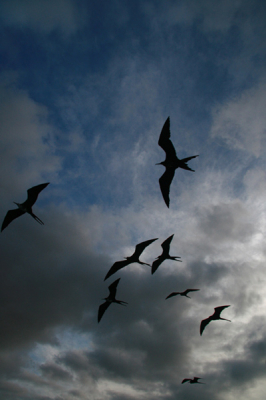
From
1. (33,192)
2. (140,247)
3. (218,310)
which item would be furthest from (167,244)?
(33,192)

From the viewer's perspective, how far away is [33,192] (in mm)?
18312

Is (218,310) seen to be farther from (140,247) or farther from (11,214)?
(11,214)

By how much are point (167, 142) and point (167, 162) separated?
1.51 m

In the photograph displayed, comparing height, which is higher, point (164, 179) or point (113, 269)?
point (164, 179)

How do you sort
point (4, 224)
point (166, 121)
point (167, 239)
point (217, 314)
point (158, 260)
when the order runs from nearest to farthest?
point (166, 121) < point (4, 224) < point (167, 239) < point (158, 260) < point (217, 314)

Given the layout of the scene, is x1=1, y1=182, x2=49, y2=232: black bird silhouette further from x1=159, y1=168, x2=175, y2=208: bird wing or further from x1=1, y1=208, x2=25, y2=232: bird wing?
x1=159, y1=168, x2=175, y2=208: bird wing

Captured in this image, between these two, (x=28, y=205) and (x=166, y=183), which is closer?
(x=28, y=205)

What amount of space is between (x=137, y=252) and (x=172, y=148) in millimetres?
8385

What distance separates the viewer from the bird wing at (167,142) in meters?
18.3

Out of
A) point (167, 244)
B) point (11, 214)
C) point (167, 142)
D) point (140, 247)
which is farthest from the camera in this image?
point (167, 244)

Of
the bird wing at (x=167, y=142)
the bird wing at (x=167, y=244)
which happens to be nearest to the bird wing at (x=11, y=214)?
the bird wing at (x=167, y=244)

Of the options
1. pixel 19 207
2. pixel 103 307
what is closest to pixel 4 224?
pixel 19 207

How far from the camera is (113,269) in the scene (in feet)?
71.1

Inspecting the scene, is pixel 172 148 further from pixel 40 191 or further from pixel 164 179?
pixel 40 191
